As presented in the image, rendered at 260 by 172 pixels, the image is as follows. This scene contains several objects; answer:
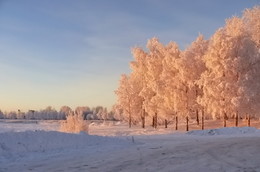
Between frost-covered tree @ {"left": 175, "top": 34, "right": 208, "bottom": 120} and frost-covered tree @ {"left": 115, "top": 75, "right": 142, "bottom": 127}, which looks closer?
frost-covered tree @ {"left": 175, "top": 34, "right": 208, "bottom": 120}

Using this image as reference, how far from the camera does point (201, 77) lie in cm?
4209

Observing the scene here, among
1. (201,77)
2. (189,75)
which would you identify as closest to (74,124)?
A: (201,77)

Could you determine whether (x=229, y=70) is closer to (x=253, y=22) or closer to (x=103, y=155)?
(x=253, y=22)

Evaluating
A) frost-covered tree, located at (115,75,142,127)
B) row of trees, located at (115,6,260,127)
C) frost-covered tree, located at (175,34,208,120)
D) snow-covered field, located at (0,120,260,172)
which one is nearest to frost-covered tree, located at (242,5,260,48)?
row of trees, located at (115,6,260,127)

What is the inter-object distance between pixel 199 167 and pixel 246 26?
32.9m

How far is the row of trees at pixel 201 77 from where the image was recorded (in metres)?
38.9

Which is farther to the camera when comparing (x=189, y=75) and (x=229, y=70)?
(x=189, y=75)

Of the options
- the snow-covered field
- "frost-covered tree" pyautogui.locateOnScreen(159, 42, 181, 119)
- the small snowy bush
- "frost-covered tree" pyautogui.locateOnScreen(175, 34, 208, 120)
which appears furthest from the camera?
"frost-covered tree" pyautogui.locateOnScreen(159, 42, 181, 119)

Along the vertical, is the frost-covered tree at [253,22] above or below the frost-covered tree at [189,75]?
above

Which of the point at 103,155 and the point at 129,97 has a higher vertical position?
the point at 129,97

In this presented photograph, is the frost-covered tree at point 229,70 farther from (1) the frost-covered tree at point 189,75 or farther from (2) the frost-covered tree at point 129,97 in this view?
(2) the frost-covered tree at point 129,97

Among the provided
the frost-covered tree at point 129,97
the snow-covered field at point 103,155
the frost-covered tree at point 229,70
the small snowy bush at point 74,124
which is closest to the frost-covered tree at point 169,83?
the frost-covered tree at point 229,70

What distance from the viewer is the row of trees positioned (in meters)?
38.9

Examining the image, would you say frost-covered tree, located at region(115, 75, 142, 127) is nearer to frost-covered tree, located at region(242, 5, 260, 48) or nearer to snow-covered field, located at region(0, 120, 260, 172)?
frost-covered tree, located at region(242, 5, 260, 48)
